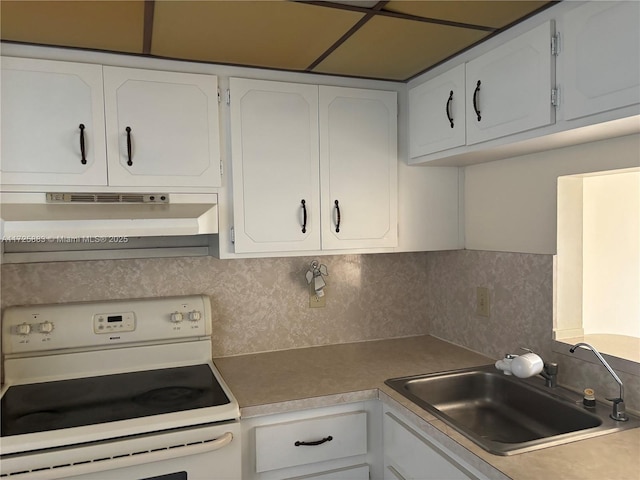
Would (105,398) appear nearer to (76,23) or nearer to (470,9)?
(76,23)

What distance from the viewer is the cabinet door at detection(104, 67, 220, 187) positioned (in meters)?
1.76

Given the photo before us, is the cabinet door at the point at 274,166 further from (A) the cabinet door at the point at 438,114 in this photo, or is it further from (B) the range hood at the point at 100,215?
(A) the cabinet door at the point at 438,114

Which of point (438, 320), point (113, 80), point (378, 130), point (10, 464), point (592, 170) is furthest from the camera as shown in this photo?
point (438, 320)

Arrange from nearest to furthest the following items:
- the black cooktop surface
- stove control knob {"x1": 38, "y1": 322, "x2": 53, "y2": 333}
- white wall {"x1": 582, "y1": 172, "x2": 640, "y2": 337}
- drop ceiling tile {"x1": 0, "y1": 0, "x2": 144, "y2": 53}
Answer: drop ceiling tile {"x1": 0, "y1": 0, "x2": 144, "y2": 53} → the black cooktop surface → white wall {"x1": 582, "y1": 172, "x2": 640, "y2": 337} → stove control knob {"x1": 38, "y1": 322, "x2": 53, "y2": 333}

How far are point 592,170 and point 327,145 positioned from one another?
0.99m

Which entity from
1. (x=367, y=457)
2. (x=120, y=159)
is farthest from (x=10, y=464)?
(x=367, y=457)

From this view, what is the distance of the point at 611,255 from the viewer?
1.84m

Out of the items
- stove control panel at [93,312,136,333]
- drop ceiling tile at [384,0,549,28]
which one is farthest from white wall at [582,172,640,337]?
stove control panel at [93,312,136,333]

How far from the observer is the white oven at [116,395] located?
1437 mm

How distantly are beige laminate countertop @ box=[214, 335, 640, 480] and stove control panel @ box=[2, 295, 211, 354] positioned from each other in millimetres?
259

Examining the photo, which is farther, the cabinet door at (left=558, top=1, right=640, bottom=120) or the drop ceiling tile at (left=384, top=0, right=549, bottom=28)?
the drop ceiling tile at (left=384, top=0, right=549, bottom=28)

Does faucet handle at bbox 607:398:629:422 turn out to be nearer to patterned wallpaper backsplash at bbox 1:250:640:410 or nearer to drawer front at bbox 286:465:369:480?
patterned wallpaper backsplash at bbox 1:250:640:410

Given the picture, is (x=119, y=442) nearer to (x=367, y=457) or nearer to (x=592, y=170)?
(x=367, y=457)

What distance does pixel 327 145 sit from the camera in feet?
6.73
